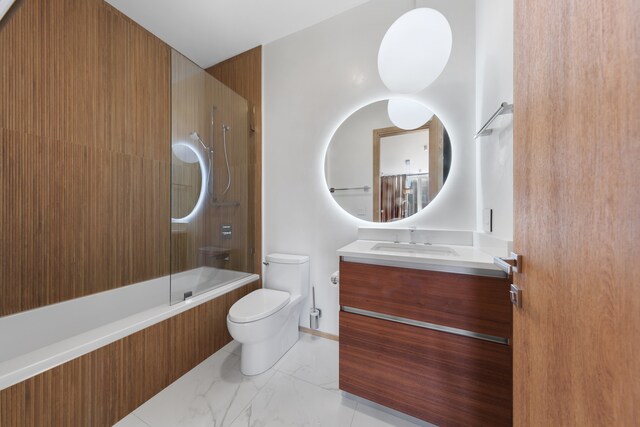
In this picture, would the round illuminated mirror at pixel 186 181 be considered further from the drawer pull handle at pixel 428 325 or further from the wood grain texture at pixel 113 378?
the drawer pull handle at pixel 428 325

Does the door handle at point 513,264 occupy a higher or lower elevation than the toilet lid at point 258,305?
higher

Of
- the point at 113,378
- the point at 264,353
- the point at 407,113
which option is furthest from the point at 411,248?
the point at 113,378

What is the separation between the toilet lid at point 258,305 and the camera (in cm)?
141

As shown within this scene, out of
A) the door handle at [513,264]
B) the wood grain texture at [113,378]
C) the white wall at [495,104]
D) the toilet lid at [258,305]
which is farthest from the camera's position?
the toilet lid at [258,305]

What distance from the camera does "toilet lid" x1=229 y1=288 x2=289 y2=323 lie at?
141 centimetres

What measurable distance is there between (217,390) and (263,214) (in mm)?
1366

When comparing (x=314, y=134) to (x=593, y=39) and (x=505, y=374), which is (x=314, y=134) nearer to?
(x=593, y=39)

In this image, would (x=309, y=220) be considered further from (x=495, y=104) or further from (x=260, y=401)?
(x=495, y=104)

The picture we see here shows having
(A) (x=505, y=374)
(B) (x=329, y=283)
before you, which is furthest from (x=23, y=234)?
(A) (x=505, y=374)

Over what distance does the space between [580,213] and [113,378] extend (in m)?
1.89

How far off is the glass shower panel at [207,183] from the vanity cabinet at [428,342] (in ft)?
3.82

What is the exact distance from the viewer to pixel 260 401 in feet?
4.17

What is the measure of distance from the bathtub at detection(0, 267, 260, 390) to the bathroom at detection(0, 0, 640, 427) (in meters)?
0.01

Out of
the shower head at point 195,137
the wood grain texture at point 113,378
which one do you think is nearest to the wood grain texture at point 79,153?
the shower head at point 195,137
